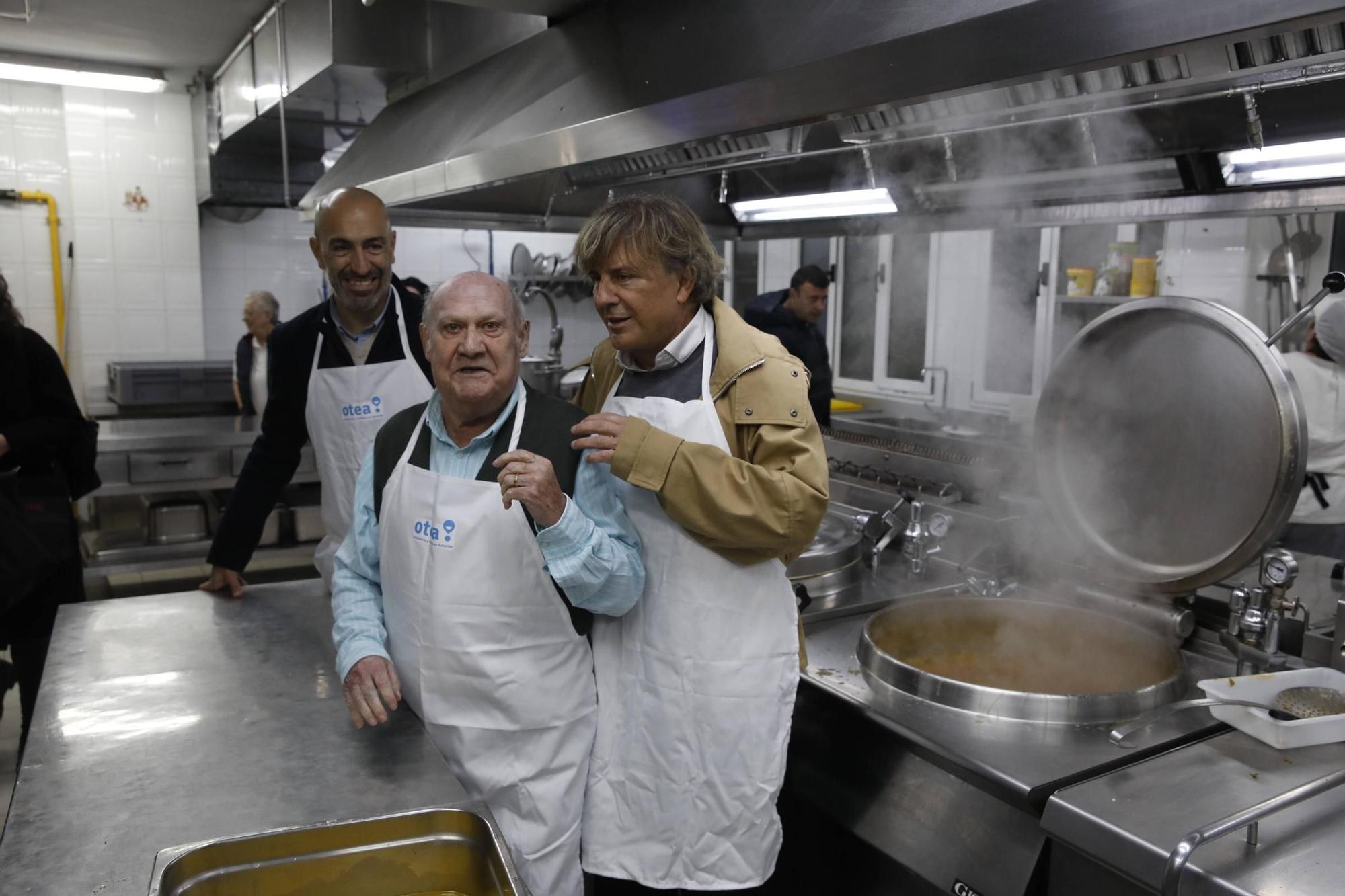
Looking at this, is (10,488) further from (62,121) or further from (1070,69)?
(62,121)

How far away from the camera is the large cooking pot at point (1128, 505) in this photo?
5.90 feet

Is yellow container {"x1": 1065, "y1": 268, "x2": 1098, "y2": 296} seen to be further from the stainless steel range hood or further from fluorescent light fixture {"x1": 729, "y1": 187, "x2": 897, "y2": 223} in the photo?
the stainless steel range hood

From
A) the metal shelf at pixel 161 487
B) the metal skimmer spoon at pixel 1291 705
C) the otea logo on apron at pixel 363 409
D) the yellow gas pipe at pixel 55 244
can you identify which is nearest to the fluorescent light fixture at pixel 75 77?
the yellow gas pipe at pixel 55 244

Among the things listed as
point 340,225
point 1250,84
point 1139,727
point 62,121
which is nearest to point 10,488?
point 340,225

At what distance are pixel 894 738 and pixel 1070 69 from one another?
1146 mm

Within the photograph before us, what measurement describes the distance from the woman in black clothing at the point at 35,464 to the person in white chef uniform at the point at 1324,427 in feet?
13.0

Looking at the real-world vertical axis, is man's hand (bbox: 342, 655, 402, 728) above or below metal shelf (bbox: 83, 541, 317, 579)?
above

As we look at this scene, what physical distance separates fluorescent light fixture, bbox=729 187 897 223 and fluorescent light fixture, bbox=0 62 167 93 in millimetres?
3649

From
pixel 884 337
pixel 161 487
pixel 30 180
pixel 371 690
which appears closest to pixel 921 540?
pixel 371 690

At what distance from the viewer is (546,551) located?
1481 mm

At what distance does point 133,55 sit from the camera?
203 inches

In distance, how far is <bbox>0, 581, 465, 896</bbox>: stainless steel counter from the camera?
4.16ft

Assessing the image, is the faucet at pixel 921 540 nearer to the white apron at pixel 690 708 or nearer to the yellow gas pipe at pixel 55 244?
the white apron at pixel 690 708

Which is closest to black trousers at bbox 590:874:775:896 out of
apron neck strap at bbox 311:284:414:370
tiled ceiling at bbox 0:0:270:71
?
apron neck strap at bbox 311:284:414:370
